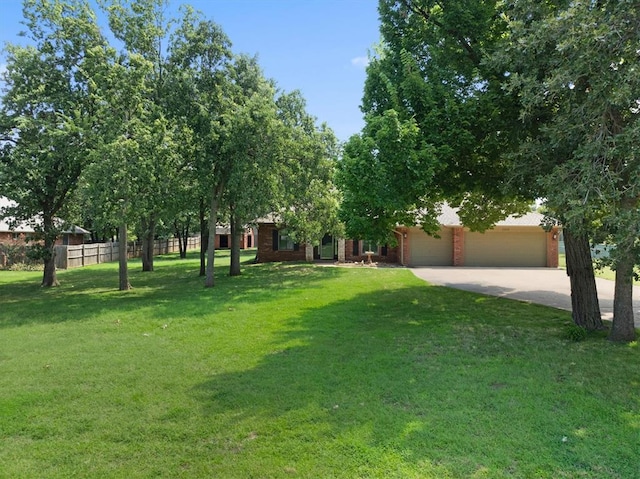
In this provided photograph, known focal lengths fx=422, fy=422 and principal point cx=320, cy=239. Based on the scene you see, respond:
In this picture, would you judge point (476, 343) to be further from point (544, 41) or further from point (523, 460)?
point (544, 41)

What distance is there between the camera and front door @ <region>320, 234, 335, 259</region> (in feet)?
87.7

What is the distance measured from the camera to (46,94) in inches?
550

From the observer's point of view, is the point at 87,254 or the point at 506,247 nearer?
the point at 506,247

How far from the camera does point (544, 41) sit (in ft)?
18.7

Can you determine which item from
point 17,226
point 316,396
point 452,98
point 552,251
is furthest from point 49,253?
point 552,251

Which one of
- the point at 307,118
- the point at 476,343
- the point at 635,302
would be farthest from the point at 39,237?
the point at 635,302

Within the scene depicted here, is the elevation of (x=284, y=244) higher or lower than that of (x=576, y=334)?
higher

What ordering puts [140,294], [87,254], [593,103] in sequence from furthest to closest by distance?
[87,254]
[140,294]
[593,103]

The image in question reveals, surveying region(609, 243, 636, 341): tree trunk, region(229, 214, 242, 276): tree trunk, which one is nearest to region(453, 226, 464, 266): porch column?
region(229, 214, 242, 276): tree trunk

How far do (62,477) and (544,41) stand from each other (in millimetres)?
7235

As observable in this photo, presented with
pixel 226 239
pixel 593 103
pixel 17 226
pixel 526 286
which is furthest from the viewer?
pixel 226 239

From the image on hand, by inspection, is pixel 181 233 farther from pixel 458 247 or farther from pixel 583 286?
pixel 583 286

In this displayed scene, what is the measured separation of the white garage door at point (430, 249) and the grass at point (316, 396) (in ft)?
47.1

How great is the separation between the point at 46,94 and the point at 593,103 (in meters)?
15.5
